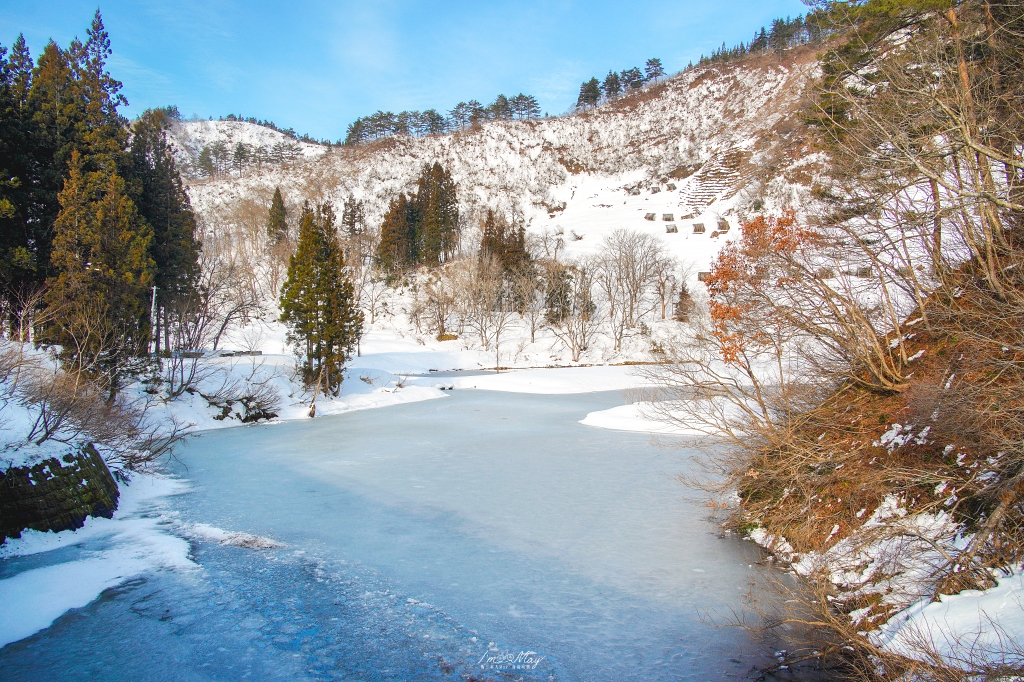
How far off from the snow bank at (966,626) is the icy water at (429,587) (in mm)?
1506

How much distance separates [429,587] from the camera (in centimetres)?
756

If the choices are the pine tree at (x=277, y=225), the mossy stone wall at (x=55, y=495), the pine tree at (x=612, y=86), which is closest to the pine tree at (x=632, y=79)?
the pine tree at (x=612, y=86)

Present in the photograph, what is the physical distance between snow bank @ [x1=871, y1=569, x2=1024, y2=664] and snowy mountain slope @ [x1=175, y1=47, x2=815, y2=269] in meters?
59.9

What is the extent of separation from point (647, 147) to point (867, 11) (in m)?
100

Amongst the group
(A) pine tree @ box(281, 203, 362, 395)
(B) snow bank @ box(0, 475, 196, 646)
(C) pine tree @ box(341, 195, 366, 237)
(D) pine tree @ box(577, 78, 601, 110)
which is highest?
(D) pine tree @ box(577, 78, 601, 110)

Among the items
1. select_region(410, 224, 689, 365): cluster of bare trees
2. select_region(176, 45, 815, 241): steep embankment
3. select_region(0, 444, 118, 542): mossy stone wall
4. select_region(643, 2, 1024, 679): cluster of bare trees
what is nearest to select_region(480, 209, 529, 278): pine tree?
select_region(410, 224, 689, 365): cluster of bare trees

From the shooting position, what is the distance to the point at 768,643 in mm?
6242

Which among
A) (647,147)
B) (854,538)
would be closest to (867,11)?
(854,538)

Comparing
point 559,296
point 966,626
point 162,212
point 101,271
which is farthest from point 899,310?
point 559,296

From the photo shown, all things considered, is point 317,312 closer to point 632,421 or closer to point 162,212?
point 162,212

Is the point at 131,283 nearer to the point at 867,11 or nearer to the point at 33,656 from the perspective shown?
the point at 33,656

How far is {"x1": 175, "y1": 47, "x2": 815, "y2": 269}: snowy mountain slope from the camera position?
260 feet

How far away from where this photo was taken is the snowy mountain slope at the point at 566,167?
260 ft

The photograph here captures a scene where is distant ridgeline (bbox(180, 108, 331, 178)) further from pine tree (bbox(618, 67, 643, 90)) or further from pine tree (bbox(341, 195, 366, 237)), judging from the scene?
pine tree (bbox(618, 67, 643, 90))
